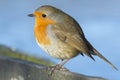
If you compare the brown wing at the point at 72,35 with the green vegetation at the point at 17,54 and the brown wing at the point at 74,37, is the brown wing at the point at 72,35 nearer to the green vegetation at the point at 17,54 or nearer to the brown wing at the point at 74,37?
the brown wing at the point at 74,37

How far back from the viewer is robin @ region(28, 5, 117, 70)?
3.12 meters

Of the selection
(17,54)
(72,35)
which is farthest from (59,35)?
(17,54)

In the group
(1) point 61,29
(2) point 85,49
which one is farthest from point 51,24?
(2) point 85,49

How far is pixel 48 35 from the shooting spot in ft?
10.6

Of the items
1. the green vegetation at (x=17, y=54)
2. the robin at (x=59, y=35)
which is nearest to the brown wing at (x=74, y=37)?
the robin at (x=59, y=35)

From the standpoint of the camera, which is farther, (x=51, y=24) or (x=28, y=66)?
(x=51, y=24)

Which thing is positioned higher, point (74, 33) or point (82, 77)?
point (82, 77)

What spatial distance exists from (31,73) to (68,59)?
1.44 meters

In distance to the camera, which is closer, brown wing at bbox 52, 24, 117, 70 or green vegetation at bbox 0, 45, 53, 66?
brown wing at bbox 52, 24, 117, 70

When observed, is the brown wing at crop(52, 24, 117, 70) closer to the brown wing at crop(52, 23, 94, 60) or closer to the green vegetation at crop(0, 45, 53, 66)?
the brown wing at crop(52, 23, 94, 60)

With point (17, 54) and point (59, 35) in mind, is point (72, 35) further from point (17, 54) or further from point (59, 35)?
point (17, 54)

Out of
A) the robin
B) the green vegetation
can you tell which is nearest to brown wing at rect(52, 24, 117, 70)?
the robin

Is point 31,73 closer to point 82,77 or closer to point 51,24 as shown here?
point 82,77

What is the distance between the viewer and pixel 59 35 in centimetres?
322
